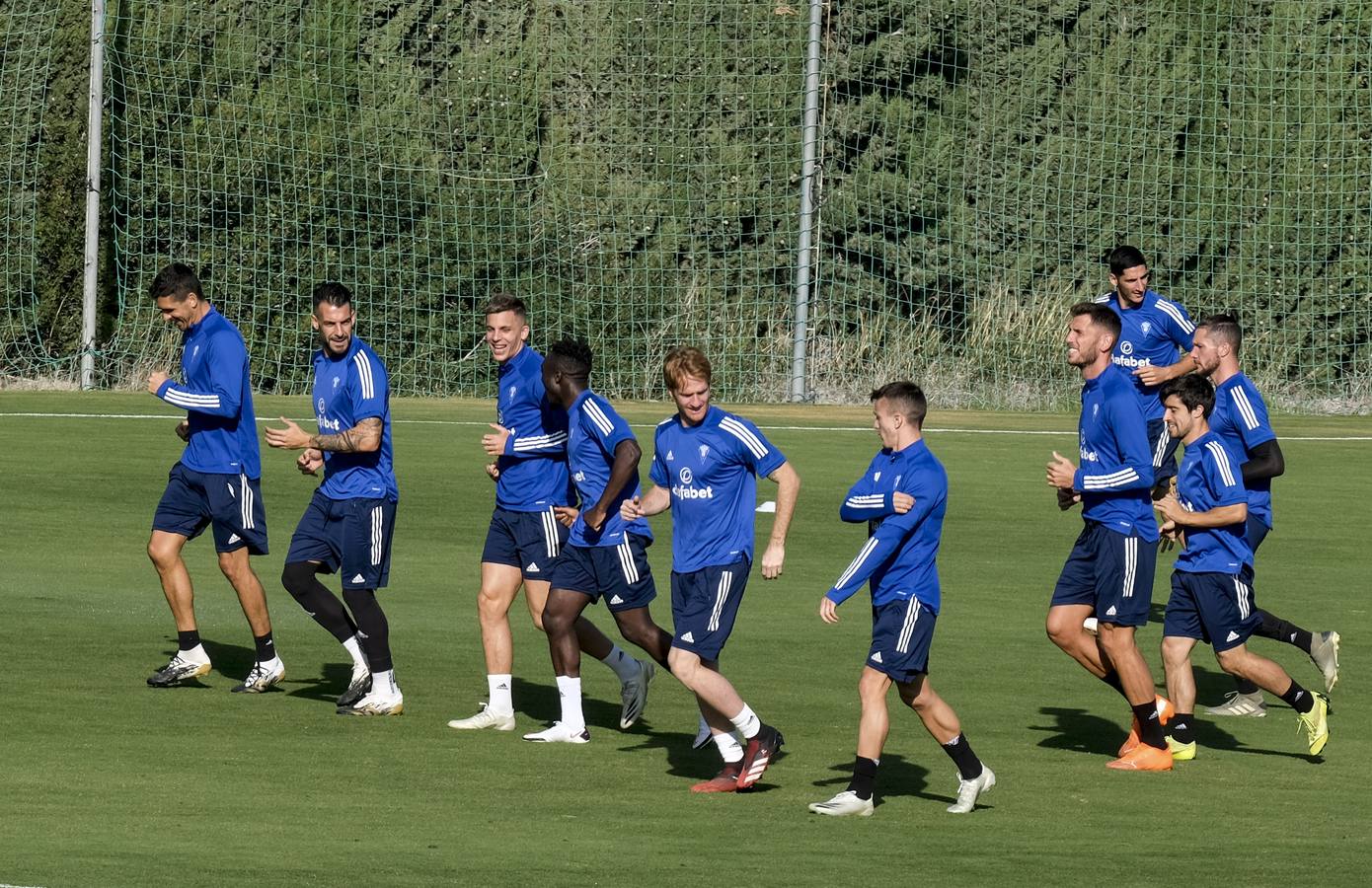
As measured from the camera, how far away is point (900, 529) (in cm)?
833

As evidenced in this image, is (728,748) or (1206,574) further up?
(1206,574)

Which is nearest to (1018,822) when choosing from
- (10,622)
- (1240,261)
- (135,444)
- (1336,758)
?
(1336,758)

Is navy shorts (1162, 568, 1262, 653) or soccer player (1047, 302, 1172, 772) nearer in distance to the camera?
soccer player (1047, 302, 1172, 772)

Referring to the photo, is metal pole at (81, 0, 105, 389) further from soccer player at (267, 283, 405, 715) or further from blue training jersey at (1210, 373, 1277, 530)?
blue training jersey at (1210, 373, 1277, 530)

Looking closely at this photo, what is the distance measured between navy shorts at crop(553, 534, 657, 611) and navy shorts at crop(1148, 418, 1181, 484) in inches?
161

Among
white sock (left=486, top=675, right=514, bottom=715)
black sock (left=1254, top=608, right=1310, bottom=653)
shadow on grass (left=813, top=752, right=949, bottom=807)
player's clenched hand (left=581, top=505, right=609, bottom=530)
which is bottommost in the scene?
shadow on grass (left=813, top=752, right=949, bottom=807)

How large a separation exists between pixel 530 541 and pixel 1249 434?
3738 mm

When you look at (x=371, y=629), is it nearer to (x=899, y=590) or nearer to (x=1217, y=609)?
(x=899, y=590)

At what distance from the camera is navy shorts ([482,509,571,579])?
1027 cm

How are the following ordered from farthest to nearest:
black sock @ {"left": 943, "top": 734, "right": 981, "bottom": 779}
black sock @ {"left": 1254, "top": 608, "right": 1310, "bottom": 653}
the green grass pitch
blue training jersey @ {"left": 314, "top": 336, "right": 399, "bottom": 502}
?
1. black sock @ {"left": 1254, "top": 608, "right": 1310, "bottom": 653}
2. blue training jersey @ {"left": 314, "top": 336, "right": 399, "bottom": 502}
3. black sock @ {"left": 943, "top": 734, "right": 981, "bottom": 779}
4. the green grass pitch

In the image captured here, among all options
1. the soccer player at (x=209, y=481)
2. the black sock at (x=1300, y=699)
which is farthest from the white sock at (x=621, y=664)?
the black sock at (x=1300, y=699)

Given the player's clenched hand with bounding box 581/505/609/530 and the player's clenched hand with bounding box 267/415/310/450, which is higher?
the player's clenched hand with bounding box 267/415/310/450

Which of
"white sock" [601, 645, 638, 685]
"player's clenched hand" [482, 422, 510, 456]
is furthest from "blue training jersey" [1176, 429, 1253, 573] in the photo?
"player's clenched hand" [482, 422, 510, 456]

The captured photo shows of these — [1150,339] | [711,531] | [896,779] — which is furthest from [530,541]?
[1150,339]
